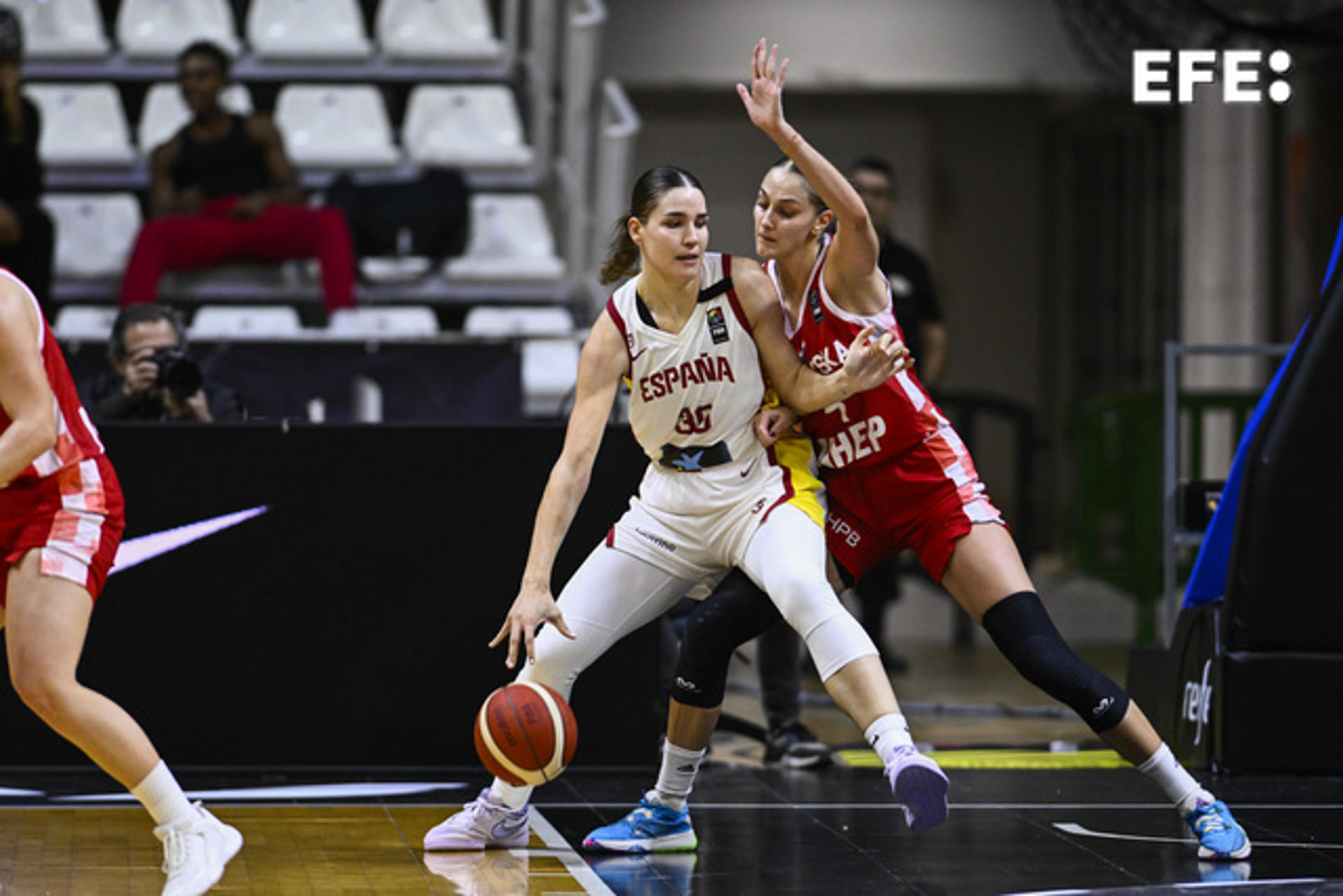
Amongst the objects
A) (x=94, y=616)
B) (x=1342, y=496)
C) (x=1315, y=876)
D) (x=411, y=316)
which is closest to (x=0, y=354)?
(x=94, y=616)

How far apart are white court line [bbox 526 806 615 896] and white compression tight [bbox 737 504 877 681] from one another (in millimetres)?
791

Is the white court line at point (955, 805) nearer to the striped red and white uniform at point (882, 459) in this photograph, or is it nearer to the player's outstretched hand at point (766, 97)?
the striped red and white uniform at point (882, 459)

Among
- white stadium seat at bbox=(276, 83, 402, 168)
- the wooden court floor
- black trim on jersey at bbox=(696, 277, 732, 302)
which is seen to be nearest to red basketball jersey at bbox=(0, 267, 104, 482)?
the wooden court floor

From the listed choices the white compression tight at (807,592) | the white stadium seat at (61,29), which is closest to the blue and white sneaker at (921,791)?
the white compression tight at (807,592)

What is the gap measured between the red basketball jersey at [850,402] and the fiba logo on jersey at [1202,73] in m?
5.07

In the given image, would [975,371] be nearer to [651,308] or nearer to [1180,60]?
[1180,60]

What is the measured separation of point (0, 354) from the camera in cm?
457

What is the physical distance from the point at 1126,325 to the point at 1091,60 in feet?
20.2

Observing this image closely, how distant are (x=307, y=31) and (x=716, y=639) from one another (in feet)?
29.1

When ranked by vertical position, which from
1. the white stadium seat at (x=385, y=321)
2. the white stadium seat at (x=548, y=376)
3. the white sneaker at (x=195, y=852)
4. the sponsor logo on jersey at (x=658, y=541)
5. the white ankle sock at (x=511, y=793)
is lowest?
the white ankle sock at (x=511, y=793)

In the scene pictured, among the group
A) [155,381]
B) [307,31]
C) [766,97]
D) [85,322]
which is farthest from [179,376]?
[307,31]

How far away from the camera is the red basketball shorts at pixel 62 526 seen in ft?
15.6

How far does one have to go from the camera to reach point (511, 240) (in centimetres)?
1255

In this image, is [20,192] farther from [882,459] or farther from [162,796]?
[162,796]
